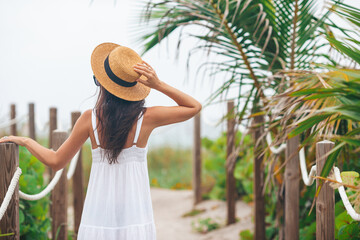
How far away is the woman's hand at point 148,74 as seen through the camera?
1.90m

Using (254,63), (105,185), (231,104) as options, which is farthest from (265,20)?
(105,185)

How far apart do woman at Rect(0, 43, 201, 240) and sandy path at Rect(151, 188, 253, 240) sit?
261 centimetres

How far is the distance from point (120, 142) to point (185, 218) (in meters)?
3.81

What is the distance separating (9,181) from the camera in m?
2.21

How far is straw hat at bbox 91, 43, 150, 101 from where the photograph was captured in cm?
191

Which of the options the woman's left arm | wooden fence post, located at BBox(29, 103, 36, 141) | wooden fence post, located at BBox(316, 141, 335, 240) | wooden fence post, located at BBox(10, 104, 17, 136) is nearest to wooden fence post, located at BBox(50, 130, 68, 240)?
the woman's left arm

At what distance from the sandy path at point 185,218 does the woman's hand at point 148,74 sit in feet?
9.36

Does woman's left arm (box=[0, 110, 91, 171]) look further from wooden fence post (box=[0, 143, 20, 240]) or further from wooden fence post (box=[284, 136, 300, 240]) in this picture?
wooden fence post (box=[284, 136, 300, 240])

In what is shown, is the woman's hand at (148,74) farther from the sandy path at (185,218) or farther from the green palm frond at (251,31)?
the sandy path at (185,218)

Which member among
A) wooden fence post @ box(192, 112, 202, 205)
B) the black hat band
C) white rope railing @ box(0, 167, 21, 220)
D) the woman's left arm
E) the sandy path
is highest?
the black hat band

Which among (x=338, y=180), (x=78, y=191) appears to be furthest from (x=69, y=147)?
(x=78, y=191)

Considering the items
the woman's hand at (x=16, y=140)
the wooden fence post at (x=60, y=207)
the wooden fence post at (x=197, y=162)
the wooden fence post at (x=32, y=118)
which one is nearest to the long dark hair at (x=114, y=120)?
the woman's hand at (x=16, y=140)

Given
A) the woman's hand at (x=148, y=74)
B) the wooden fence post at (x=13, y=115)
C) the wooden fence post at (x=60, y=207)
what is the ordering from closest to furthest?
the woman's hand at (x=148, y=74), the wooden fence post at (x=60, y=207), the wooden fence post at (x=13, y=115)

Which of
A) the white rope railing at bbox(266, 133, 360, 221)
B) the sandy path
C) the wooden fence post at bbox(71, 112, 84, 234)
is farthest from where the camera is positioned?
the sandy path
